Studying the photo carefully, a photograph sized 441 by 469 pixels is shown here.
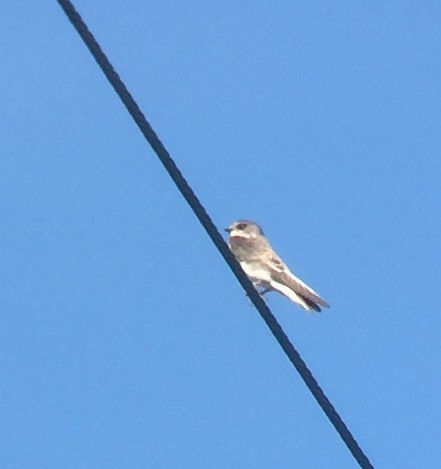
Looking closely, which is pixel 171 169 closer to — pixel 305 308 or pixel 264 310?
pixel 264 310

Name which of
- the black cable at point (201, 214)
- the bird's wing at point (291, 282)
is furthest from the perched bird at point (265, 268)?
the black cable at point (201, 214)

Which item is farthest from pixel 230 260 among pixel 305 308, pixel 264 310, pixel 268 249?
pixel 268 249

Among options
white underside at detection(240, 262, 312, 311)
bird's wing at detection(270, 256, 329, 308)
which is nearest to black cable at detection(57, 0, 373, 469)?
bird's wing at detection(270, 256, 329, 308)

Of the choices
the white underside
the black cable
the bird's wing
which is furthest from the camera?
the white underside

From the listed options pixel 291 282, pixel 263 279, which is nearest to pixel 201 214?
pixel 291 282

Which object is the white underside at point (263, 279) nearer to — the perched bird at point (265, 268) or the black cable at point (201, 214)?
the perched bird at point (265, 268)

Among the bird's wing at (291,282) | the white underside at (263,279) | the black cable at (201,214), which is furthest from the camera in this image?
the white underside at (263,279)

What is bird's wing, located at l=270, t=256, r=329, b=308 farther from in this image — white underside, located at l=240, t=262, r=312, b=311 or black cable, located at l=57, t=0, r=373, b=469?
black cable, located at l=57, t=0, r=373, b=469
